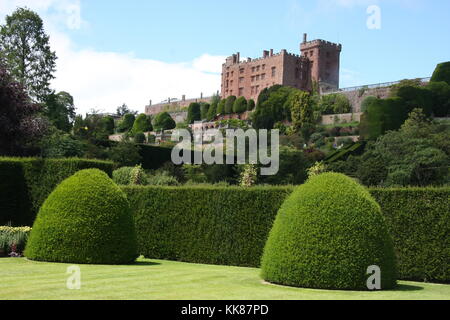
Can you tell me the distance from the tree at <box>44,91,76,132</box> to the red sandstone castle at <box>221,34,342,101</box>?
39.5 meters

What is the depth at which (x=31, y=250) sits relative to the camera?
11.3 meters

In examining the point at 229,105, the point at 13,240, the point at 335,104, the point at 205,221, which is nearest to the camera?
the point at 13,240

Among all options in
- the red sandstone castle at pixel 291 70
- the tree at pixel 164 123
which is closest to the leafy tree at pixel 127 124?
the tree at pixel 164 123

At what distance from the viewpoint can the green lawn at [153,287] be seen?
269 inches

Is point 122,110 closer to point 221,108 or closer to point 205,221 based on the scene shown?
point 221,108

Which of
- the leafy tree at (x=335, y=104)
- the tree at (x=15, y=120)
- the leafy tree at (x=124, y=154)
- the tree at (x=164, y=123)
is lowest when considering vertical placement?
the leafy tree at (x=124, y=154)

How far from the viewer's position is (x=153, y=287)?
7602mm

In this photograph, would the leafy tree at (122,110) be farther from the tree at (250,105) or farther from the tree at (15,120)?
the tree at (15,120)

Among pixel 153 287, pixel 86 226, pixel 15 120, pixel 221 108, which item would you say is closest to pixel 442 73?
pixel 221 108

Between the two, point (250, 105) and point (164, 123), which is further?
point (164, 123)

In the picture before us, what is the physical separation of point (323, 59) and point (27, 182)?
238ft

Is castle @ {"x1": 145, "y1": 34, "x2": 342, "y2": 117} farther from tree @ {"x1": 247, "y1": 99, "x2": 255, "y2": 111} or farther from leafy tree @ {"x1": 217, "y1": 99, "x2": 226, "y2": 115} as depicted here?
leafy tree @ {"x1": 217, "y1": 99, "x2": 226, "y2": 115}

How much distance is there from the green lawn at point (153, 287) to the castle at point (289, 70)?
232ft

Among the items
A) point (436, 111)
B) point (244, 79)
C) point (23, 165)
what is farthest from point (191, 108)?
point (23, 165)
